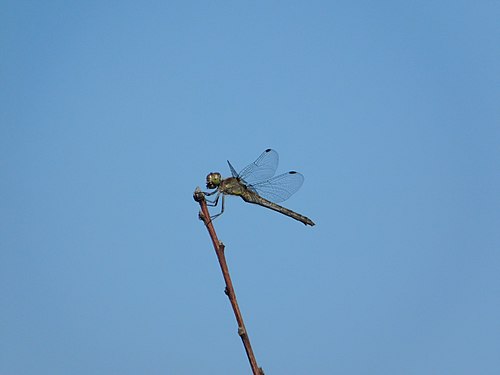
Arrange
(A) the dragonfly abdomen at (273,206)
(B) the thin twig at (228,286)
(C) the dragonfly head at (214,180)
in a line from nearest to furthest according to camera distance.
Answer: (B) the thin twig at (228,286)
(C) the dragonfly head at (214,180)
(A) the dragonfly abdomen at (273,206)

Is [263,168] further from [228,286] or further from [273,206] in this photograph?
[228,286]

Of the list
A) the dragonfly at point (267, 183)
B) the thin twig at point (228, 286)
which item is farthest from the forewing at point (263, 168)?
the thin twig at point (228, 286)

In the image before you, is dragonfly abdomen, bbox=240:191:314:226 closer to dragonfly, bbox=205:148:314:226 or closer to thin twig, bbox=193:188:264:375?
dragonfly, bbox=205:148:314:226

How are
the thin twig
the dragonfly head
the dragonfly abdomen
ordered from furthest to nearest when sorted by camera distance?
1. the dragonfly abdomen
2. the dragonfly head
3. the thin twig

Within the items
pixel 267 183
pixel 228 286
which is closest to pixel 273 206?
pixel 267 183

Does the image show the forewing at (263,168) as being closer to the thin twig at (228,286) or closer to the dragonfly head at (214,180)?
the dragonfly head at (214,180)

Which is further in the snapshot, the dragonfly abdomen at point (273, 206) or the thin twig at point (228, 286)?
the dragonfly abdomen at point (273, 206)

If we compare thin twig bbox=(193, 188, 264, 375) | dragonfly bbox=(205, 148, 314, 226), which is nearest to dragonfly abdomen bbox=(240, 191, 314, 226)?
dragonfly bbox=(205, 148, 314, 226)
